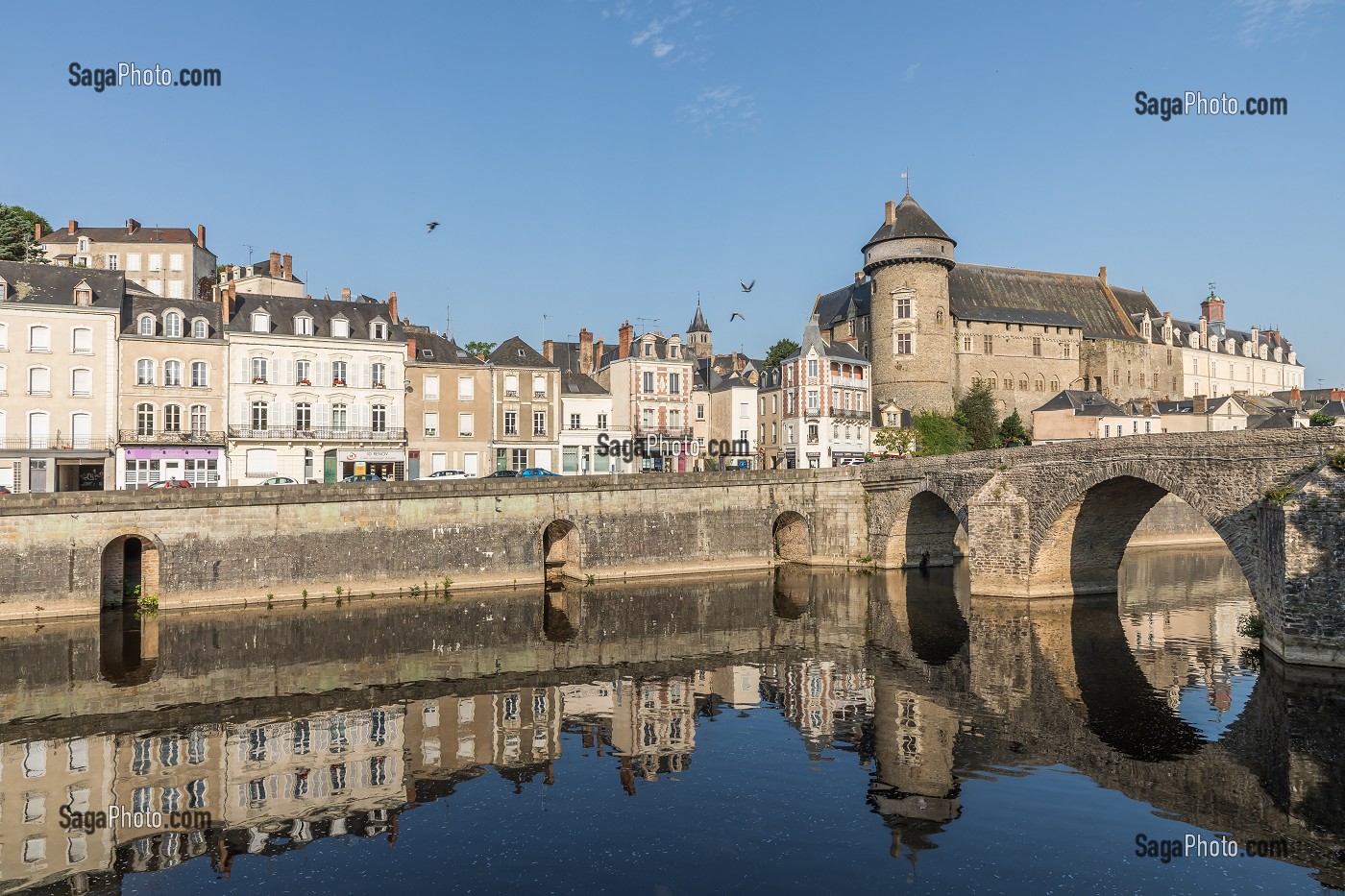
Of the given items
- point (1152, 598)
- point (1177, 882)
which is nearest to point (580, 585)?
point (1152, 598)

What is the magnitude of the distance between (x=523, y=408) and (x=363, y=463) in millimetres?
9154

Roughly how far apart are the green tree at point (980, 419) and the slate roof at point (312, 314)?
41570 mm

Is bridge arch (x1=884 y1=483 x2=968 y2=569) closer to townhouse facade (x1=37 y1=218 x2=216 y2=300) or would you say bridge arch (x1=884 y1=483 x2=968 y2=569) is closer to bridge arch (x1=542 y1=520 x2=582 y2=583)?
bridge arch (x1=542 y1=520 x2=582 y2=583)

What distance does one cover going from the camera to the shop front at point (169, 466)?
126 ft

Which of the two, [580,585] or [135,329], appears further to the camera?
[135,329]

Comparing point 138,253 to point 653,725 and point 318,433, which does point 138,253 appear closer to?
point 318,433

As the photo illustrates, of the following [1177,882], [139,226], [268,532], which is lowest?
[1177,882]

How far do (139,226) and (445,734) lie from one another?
70.0 metres

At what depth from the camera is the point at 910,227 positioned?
2448 inches

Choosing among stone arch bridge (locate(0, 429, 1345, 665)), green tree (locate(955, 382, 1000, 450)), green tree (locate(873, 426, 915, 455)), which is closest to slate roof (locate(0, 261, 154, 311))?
stone arch bridge (locate(0, 429, 1345, 665))

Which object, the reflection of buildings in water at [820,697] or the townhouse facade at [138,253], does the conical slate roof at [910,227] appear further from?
the townhouse facade at [138,253]

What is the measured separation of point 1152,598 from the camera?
32.1m

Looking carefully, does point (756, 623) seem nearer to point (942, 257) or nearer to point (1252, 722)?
point (1252, 722)

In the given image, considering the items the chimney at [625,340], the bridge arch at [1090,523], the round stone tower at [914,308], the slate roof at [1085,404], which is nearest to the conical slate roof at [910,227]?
the round stone tower at [914,308]
